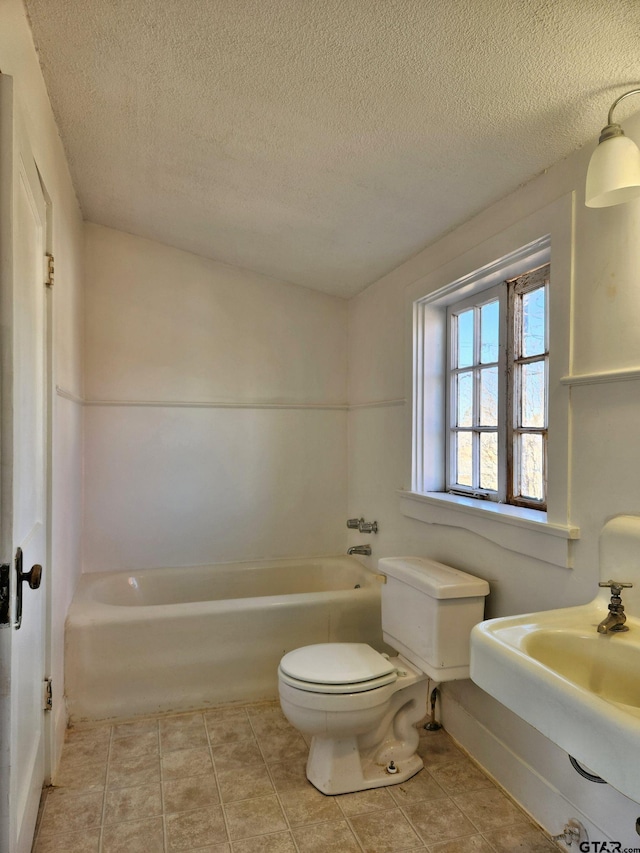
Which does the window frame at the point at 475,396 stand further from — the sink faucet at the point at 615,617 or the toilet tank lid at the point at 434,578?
the sink faucet at the point at 615,617

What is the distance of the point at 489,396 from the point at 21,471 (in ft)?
5.70

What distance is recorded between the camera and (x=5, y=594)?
1.05m

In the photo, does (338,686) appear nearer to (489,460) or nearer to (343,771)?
(343,771)

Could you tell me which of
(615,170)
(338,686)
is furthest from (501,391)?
(338,686)

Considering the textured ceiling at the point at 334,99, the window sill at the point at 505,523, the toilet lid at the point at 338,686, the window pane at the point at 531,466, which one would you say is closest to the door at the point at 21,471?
the textured ceiling at the point at 334,99

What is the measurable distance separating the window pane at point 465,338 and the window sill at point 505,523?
0.60 m

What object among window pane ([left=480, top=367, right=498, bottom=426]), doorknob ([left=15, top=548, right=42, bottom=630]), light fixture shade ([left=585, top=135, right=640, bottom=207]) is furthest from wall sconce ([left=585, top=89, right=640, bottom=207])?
doorknob ([left=15, top=548, right=42, bottom=630])

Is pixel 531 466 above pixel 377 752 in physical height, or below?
above

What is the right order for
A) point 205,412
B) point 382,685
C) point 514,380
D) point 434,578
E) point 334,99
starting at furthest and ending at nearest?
point 205,412 < point 514,380 < point 434,578 < point 382,685 < point 334,99

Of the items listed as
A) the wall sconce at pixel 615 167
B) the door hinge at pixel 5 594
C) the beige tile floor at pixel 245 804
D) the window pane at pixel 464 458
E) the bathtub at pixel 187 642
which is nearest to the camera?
the door hinge at pixel 5 594

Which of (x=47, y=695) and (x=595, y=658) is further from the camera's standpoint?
(x=47, y=695)

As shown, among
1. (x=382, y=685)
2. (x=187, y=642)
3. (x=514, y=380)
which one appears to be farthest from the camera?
(x=187, y=642)

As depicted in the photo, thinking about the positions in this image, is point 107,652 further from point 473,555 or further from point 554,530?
point 554,530

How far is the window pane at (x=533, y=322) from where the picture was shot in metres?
2.02
